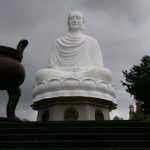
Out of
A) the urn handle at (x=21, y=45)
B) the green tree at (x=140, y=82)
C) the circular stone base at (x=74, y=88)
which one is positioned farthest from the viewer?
the green tree at (x=140, y=82)

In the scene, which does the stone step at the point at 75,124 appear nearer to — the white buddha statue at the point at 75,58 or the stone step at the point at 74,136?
the stone step at the point at 74,136

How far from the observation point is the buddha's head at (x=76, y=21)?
51.2 feet

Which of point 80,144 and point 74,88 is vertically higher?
point 74,88

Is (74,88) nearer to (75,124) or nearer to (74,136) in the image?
(75,124)

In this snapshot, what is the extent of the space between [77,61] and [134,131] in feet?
26.4

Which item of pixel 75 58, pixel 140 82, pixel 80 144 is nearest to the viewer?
pixel 80 144

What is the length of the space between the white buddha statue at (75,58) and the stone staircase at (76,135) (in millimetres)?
6615

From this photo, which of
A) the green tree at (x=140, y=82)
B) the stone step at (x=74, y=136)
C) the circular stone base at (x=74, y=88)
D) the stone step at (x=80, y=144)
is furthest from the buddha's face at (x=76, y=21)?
the stone step at (x=80, y=144)

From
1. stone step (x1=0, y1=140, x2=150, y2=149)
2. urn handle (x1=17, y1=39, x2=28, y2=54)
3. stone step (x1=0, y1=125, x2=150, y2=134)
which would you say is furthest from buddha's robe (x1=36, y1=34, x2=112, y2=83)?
stone step (x1=0, y1=140, x2=150, y2=149)

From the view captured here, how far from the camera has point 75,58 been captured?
15148 mm

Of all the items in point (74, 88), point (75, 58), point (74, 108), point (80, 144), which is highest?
point (75, 58)

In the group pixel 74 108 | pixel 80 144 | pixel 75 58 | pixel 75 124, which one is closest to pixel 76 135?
pixel 80 144

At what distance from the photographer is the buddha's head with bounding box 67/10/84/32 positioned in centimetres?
1562

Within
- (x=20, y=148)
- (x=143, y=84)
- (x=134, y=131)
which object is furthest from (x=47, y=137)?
(x=143, y=84)
